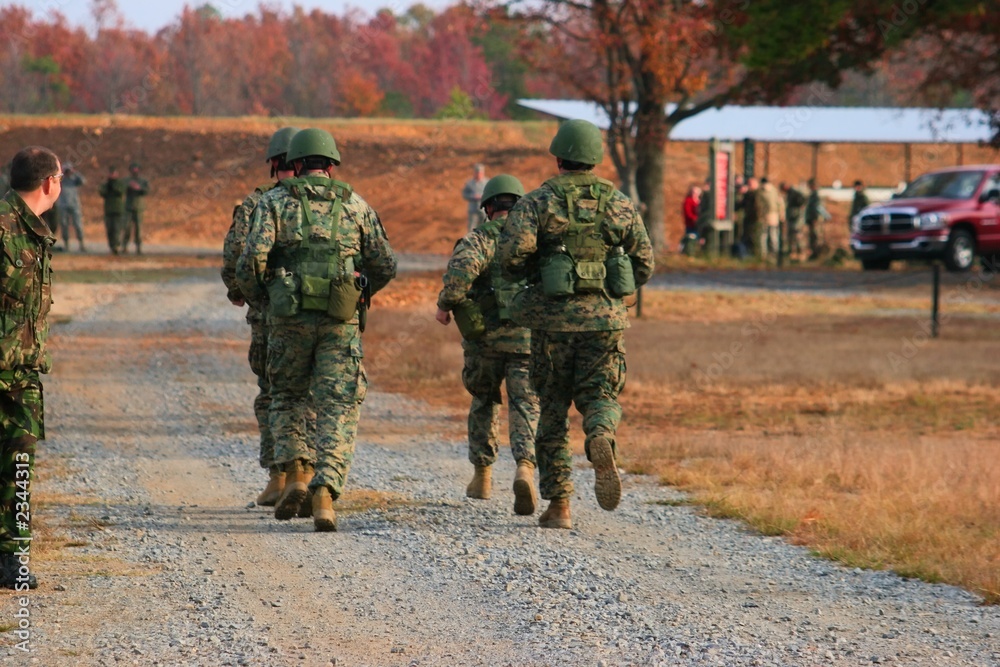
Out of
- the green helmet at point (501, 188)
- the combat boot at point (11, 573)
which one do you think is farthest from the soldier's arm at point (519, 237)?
the combat boot at point (11, 573)

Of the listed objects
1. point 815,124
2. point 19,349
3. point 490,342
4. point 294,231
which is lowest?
point 490,342

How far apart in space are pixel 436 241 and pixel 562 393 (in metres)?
32.5

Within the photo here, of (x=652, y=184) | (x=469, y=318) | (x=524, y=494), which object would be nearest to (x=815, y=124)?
(x=652, y=184)

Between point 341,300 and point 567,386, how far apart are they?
1217 millimetres

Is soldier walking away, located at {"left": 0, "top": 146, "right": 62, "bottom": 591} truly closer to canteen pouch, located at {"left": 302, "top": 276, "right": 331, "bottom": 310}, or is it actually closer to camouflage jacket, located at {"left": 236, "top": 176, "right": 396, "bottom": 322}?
camouflage jacket, located at {"left": 236, "top": 176, "right": 396, "bottom": 322}

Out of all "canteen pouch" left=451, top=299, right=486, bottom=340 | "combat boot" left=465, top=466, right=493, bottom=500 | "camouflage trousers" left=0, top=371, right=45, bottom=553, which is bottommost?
"combat boot" left=465, top=466, right=493, bottom=500

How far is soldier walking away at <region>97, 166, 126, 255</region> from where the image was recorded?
2872cm

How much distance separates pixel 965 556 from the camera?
20.9 ft

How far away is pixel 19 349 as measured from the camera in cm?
536

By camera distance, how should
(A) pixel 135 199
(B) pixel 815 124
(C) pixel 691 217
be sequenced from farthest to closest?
(B) pixel 815 124 < (C) pixel 691 217 < (A) pixel 135 199

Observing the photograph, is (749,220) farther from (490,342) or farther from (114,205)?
(490,342)

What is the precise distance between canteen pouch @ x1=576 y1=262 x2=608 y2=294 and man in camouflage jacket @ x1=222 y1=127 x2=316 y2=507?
1.56 meters

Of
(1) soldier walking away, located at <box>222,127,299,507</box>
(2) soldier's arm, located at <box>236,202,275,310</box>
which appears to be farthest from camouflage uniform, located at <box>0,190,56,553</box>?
(1) soldier walking away, located at <box>222,127,299,507</box>

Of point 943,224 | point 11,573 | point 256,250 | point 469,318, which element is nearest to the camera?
point 11,573
